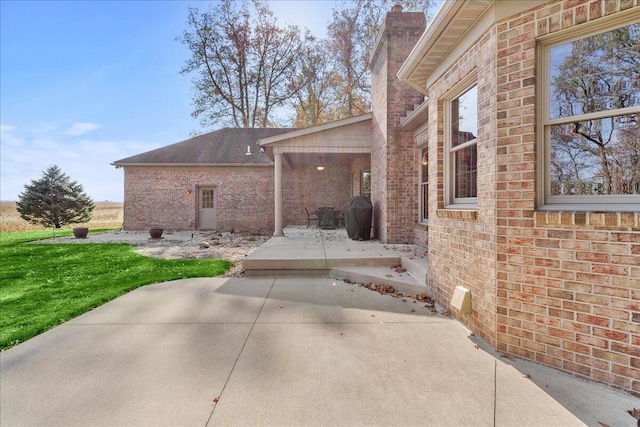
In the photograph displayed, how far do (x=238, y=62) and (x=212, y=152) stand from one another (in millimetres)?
8379

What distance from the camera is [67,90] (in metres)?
14.9

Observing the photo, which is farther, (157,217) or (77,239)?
(157,217)

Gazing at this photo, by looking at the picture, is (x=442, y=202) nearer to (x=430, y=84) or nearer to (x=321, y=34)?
(x=430, y=84)

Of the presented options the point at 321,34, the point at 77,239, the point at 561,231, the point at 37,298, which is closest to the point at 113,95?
the point at 77,239

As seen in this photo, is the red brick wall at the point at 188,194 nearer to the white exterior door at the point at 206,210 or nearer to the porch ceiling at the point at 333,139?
the white exterior door at the point at 206,210

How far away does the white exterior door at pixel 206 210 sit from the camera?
564 inches

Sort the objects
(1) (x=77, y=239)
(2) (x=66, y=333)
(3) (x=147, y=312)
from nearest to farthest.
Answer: (2) (x=66, y=333) → (3) (x=147, y=312) → (1) (x=77, y=239)

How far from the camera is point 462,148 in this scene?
3.46m

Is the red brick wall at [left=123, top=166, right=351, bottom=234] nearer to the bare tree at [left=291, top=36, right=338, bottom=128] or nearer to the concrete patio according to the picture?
the bare tree at [left=291, top=36, right=338, bottom=128]

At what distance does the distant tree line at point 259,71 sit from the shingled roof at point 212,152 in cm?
378

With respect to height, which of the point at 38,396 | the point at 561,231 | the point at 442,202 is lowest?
the point at 38,396

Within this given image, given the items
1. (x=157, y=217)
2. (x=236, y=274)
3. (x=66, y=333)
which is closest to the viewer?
(x=66, y=333)

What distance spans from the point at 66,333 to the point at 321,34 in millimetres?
20195

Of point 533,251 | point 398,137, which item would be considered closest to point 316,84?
point 398,137
